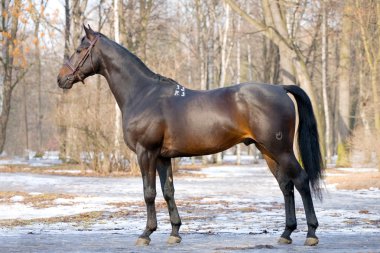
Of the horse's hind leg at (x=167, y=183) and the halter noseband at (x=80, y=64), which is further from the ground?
the halter noseband at (x=80, y=64)

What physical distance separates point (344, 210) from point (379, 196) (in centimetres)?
386

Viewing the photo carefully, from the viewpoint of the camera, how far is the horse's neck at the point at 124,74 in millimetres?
8711

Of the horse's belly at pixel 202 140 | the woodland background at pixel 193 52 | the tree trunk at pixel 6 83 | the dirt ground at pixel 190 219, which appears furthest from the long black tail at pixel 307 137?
the tree trunk at pixel 6 83

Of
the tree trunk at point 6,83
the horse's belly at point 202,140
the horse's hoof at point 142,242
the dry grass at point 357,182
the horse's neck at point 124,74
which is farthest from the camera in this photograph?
the tree trunk at point 6,83

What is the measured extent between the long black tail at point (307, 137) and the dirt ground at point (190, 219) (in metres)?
0.48

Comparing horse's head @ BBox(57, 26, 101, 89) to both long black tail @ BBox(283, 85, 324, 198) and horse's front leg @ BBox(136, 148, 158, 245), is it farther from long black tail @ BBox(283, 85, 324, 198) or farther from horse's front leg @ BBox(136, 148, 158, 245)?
long black tail @ BBox(283, 85, 324, 198)

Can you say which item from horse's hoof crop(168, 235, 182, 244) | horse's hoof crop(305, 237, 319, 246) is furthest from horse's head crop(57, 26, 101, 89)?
horse's hoof crop(305, 237, 319, 246)

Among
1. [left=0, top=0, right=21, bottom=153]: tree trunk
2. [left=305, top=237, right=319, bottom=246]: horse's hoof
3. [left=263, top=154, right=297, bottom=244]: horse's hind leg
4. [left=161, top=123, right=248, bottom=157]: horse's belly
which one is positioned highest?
[left=0, top=0, right=21, bottom=153]: tree trunk

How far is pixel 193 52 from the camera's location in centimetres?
4453

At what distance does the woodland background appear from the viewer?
25938 millimetres

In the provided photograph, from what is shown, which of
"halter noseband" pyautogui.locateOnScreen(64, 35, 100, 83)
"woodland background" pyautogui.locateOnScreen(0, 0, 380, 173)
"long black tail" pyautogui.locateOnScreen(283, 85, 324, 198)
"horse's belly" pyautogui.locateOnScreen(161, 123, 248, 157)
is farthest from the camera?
"woodland background" pyautogui.locateOnScreen(0, 0, 380, 173)

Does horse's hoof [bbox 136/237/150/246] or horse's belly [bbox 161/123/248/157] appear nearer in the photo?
horse's hoof [bbox 136/237/150/246]

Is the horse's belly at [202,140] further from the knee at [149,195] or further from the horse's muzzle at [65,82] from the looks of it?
the horse's muzzle at [65,82]

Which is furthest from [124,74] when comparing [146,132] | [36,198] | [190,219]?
[36,198]
